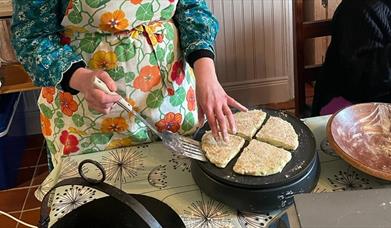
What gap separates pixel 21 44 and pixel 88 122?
22 cm

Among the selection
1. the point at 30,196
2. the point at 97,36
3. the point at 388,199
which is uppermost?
the point at 97,36

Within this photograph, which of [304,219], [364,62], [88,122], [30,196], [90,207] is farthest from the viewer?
[30,196]

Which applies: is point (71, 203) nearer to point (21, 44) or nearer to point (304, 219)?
point (21, 44)

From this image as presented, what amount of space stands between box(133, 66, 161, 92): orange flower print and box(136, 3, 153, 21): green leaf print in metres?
0.11

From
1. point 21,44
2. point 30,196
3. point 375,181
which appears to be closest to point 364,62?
point 375,181

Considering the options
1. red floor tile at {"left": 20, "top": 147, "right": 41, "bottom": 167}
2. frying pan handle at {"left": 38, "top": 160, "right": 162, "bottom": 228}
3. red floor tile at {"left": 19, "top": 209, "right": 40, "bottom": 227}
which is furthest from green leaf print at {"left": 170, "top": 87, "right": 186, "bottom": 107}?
red floor tile at {"left": 20, "top": 147, "right": 41, "bottom": 167}

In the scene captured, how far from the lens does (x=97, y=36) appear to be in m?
1.05

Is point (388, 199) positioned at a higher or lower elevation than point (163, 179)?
higher

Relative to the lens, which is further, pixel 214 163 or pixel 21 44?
pixel 21 44

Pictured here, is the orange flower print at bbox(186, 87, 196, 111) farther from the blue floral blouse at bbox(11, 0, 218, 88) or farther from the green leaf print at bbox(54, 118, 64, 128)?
the green leaf print at bbox(54, 118, 64, 128)

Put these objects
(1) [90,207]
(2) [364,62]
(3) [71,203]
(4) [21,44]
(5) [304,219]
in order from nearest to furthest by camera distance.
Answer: (5) [304,219] → (1) [90,207] → (3) [71,203] → (4) [21,44] → (2) [364,62]

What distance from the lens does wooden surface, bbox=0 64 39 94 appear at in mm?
2113

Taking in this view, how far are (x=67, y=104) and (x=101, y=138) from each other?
112mm

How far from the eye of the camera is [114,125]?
3.55 ft
